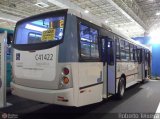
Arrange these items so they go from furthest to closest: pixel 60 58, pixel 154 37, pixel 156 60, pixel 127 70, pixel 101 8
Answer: pixel 154 37, pixel 156 60, pixel 101 8, pixel 127 70, pixel 60 58

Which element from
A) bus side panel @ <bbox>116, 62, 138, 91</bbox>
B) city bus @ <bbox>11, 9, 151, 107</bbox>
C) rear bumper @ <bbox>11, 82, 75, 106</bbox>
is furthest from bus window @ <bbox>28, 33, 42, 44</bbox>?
bus side panel @ <bbox>116, 62, 138, 91</bbox>

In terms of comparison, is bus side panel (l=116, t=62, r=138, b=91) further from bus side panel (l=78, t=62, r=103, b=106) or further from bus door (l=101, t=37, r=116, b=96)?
bus side panel (l=78, t=62, r=103, b=106)

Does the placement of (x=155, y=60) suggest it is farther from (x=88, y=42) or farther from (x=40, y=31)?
(x=40, y=31)

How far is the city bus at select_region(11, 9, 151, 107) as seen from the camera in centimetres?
379

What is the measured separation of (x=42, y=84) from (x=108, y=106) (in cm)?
266

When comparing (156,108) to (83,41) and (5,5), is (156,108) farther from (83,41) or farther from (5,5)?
(5,5)

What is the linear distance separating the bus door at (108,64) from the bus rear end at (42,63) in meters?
1.63

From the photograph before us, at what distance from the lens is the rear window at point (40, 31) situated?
4.02 m

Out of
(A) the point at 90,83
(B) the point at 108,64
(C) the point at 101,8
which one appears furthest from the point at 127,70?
(C) the point at 101,8

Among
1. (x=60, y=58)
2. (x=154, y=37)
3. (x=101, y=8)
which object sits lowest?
(x=60, y=58)

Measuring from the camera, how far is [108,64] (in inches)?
226

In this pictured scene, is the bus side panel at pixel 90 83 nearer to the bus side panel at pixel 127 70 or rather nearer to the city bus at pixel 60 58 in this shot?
the city bus at pixel 60 58

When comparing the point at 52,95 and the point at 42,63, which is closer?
the point at 52,95

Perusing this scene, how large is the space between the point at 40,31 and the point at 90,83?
1.67m
